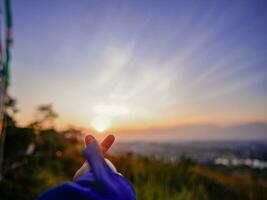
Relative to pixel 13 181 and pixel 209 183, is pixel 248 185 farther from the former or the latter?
pixel 13 181

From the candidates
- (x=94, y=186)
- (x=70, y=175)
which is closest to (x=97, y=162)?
(x=94, y=186)

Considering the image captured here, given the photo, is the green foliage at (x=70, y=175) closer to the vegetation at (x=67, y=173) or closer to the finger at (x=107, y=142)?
the vegetation at (x=67, y=173)

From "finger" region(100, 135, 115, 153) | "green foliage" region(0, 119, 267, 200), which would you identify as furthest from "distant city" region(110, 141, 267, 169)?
"finger" region(100, 135, 115, 153)

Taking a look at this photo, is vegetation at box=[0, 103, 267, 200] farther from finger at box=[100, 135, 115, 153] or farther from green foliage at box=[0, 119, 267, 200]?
finger at box=[100, 135, 115, 153]

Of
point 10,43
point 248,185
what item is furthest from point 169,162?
point 10,43

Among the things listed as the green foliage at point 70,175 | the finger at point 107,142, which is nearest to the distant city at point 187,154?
the green foliage at point 70,175
